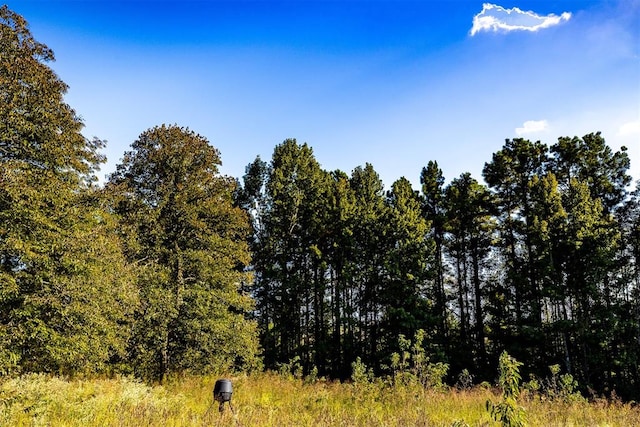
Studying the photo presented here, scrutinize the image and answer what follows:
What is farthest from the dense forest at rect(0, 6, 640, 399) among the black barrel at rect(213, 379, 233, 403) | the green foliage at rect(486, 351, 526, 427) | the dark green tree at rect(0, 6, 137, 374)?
the green foliage at rect(486, 351, 526, 427)

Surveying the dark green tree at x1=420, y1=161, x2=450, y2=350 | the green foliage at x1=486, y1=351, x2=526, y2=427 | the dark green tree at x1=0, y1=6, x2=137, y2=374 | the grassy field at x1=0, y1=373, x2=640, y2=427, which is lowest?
the grassy field at x1=0, y1=373, x2=640, y2=427

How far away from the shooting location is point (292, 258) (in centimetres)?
2609

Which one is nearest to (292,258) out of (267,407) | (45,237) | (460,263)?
(460,263)

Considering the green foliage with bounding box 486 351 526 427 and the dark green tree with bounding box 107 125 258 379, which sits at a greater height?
the dark green tree with bounding box 107 125 258 379

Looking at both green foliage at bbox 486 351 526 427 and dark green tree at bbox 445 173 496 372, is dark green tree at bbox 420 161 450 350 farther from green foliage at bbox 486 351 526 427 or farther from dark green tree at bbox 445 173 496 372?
green foliage at bbox 486 351 526 427

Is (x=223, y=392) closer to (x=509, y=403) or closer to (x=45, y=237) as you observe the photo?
(x=509, y=403)

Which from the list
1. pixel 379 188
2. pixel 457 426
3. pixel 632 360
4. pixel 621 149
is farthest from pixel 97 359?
pixel 621 149

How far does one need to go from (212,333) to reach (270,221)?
449 inches

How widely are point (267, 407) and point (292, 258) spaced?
17.9 meters

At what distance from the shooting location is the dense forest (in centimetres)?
1034

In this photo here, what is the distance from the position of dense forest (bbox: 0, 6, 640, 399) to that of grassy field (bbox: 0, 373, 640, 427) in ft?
6.89

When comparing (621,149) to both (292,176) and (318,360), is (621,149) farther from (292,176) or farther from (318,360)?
(318,360)

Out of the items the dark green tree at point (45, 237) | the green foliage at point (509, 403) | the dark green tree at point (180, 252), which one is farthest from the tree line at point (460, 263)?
the green foliage at point (509, 403)

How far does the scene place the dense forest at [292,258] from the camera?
10.3 m
